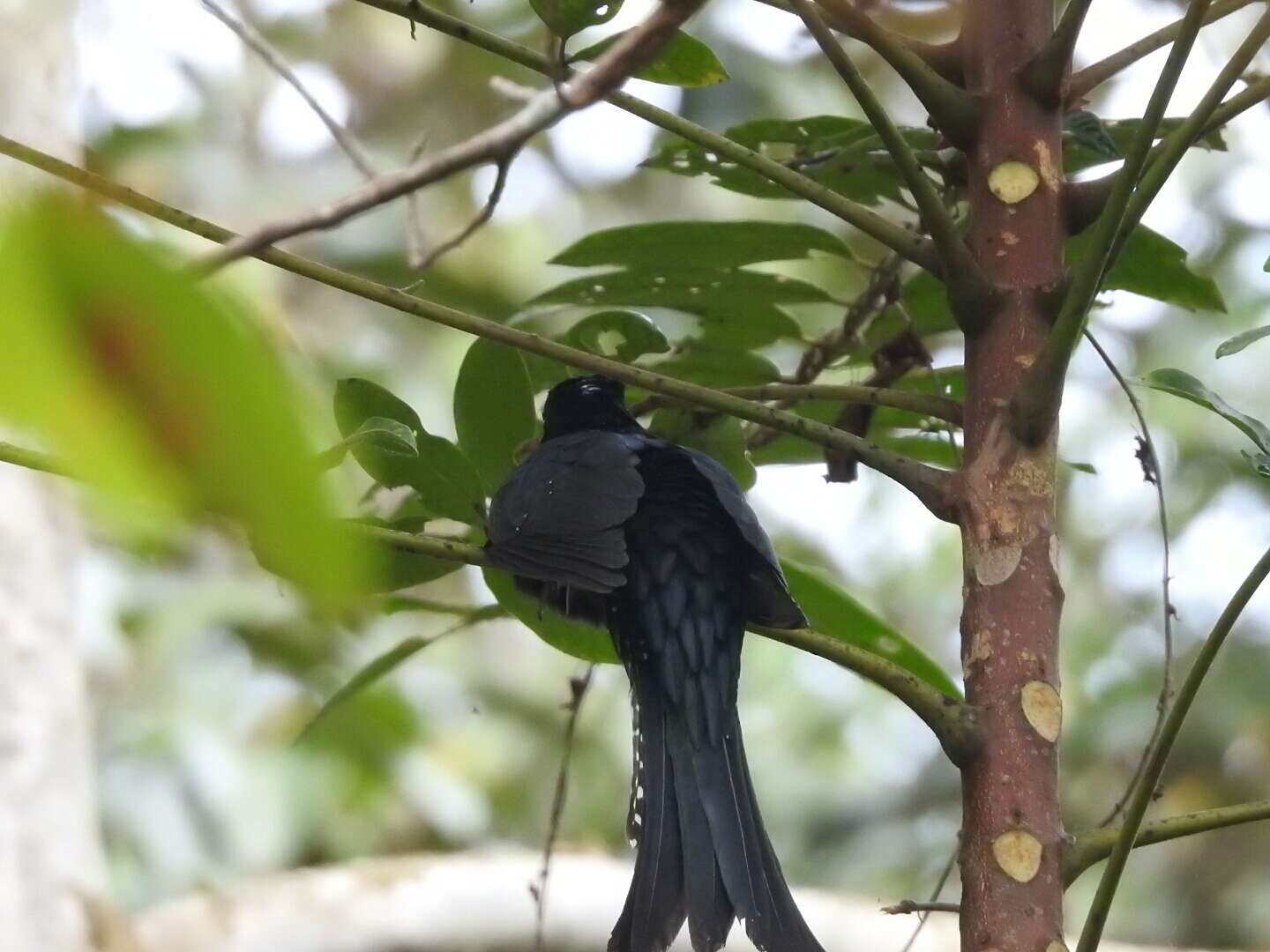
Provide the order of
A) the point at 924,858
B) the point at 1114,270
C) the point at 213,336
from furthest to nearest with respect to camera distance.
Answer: the point at 924,858 < the point at 1114,270 < the point at 213,336

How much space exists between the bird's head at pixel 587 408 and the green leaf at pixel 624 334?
154mm

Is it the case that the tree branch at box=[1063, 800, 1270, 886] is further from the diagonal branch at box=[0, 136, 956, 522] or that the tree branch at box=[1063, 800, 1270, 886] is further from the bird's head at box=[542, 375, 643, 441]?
the bird's head at box=[542, 375, 643, 441]

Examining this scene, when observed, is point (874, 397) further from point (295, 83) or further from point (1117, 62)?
point (295, 83)

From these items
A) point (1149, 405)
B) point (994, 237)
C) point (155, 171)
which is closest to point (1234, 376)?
point (1149, 405)

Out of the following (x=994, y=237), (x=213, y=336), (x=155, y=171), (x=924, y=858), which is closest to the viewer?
(x=213, y=336)

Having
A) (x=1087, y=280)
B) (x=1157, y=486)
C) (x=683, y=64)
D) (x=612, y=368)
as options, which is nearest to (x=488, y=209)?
(x=612, y=368)

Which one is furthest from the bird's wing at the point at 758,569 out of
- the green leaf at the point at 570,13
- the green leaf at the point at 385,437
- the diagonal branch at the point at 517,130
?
the diagonal branch at the point at 517,130

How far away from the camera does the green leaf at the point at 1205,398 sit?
970mm

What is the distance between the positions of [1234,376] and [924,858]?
5.93 feet

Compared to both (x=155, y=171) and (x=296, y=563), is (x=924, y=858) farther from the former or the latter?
(x=296, y=563)

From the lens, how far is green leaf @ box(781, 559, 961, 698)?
1166 millimetres

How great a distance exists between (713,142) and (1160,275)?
47 cm

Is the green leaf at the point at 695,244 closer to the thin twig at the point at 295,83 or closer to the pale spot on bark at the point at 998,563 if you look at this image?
the thin twig at the point at 295,83

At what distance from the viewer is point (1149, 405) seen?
4.36 meters
